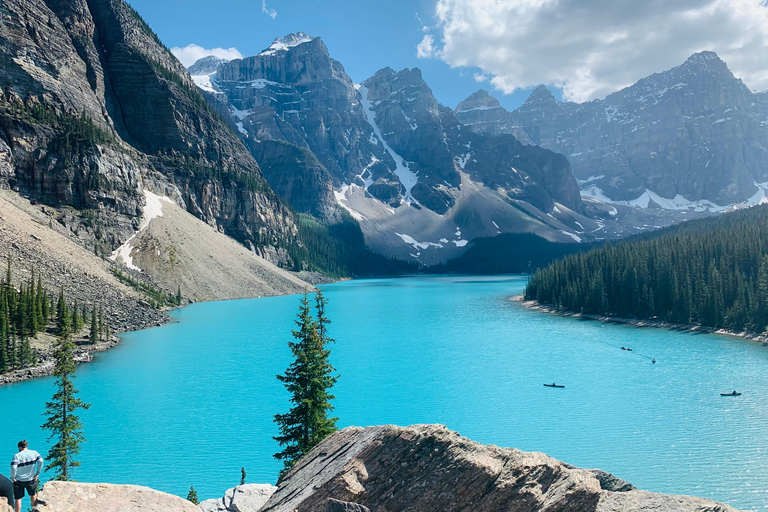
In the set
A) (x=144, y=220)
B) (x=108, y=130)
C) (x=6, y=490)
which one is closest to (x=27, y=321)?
(x=6, y=490)

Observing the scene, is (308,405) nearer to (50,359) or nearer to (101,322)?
(50,359)

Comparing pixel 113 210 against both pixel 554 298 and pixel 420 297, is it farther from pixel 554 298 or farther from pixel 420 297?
pixel 554 298

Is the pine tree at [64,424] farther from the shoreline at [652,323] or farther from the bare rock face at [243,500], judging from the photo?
the shoreline at [652,323]

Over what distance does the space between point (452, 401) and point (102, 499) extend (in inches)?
1282

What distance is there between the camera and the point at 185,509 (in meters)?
9.60

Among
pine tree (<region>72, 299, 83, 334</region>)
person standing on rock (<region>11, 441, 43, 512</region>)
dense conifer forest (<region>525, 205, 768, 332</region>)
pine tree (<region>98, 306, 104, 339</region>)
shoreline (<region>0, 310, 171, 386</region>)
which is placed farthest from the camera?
dense conifer forest (<region>525, 205, 768, 332</region>)

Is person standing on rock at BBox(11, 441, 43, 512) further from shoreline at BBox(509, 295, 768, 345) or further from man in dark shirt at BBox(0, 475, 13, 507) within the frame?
shoreline at BBox(509, 295, 768, 345)

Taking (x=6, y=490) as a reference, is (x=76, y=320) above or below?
below

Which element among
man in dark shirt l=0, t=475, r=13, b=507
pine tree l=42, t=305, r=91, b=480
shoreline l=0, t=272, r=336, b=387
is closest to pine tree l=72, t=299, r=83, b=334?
shoreline l=0, t=272, r=336, b=387

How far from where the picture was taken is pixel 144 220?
117m

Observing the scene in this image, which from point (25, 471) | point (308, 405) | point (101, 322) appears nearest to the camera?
point (25, 471)

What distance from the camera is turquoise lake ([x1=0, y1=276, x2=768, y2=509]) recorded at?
2700cm

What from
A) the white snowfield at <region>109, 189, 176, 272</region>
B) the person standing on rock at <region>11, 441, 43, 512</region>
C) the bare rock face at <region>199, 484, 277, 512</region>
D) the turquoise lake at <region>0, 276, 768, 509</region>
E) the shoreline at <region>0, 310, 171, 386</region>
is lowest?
the turquoise lake at <region>0, 276, 768, 509</region>

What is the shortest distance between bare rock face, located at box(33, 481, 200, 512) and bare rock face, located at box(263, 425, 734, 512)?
2.13 meters
